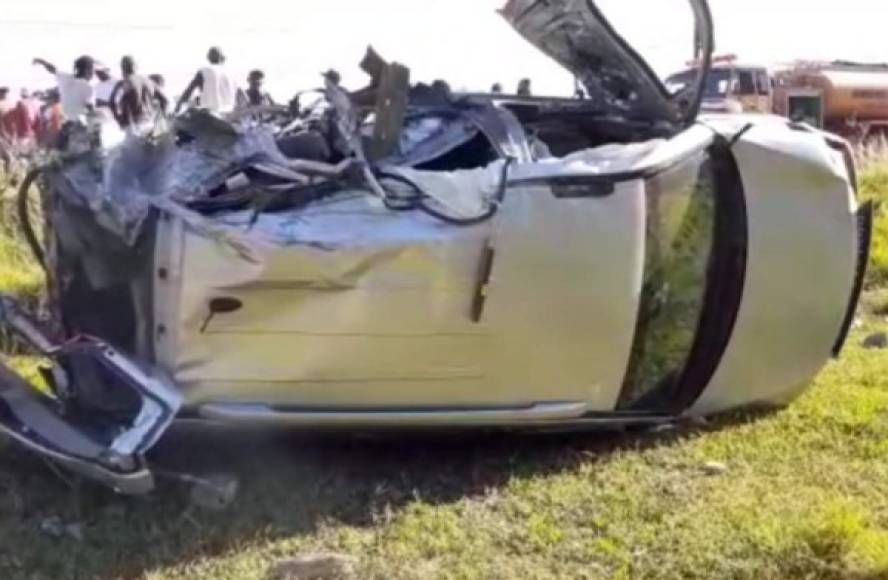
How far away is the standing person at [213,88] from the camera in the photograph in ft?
Result: 20.1

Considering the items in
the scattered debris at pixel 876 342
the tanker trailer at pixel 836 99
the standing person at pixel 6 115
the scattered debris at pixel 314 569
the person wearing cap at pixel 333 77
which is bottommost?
the tanker trailer at pixel 836 99

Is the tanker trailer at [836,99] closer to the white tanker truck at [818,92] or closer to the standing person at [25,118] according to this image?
the white tanker truck at [818,92]

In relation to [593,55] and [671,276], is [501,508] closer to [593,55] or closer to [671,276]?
[671,276]

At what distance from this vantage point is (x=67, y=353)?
4.88 meters

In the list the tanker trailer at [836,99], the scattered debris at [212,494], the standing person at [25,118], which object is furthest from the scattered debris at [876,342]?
the tanker trailer at [836,99]

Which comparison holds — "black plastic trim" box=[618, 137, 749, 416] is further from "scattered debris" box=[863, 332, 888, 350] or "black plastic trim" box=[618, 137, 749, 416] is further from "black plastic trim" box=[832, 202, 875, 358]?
"scattered debris" box=[863, 332, 888, 350]

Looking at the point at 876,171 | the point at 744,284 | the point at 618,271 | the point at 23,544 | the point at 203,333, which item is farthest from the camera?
the point at 876,171

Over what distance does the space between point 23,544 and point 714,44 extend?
318 cm

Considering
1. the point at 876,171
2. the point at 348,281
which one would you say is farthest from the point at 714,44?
the point at 876,171

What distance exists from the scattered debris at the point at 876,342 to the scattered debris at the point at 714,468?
2373mm

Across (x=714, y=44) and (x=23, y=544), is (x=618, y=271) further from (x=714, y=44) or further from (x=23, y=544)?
(x=23, y=544)

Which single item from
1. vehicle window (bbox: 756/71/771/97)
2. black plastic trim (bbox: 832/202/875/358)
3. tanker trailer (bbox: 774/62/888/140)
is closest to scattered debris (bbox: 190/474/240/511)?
black plastic trim (bbox: 832/202/875/358)

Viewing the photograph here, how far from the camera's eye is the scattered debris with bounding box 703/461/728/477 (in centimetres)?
521

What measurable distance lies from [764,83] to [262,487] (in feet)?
73.9
